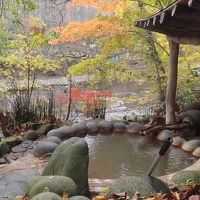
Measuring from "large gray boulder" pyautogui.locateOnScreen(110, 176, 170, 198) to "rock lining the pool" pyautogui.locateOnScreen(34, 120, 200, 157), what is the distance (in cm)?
240

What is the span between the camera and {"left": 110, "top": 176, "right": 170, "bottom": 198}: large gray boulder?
2.96 meters

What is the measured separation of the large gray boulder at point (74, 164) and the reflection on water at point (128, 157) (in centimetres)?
96

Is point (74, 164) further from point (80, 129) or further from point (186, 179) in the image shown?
point (80, 129)

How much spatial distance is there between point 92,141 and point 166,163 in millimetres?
2131

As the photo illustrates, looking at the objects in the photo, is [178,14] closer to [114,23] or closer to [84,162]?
[84,162]

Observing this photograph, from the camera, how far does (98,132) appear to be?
7348 millimetres

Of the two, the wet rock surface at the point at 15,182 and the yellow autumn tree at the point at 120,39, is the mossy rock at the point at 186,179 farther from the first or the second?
the yellow autumn tree at the point at 120,39

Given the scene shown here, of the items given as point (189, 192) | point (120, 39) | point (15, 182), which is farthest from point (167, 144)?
point (120, 39)

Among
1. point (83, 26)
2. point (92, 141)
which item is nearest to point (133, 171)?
point (92, 141)

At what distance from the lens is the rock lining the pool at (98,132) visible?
5327 millimetres

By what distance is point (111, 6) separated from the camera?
7828mm

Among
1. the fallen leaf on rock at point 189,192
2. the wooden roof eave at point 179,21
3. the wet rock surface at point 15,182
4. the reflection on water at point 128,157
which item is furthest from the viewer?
the reflection on water at point 128,157

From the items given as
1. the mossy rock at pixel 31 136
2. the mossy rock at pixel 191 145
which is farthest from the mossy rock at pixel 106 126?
the mossy rock at pixel 191 145

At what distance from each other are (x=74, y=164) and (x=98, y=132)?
12.3 feet
